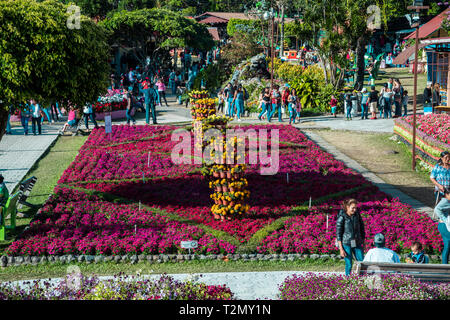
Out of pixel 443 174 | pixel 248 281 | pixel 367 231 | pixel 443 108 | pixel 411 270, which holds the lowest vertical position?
pixel 248 281

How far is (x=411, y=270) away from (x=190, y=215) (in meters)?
5.55

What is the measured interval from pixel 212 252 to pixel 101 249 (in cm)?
199

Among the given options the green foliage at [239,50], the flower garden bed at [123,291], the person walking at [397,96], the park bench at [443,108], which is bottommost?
the flower garden bed at [123,291]

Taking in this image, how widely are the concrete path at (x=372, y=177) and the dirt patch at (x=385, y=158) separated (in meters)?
0.21

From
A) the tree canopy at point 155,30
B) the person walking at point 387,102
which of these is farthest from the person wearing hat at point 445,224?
the tree canopy at point 155,30

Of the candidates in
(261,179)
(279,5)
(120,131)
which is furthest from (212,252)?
(279,5)

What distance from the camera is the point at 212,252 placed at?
32.1 ft

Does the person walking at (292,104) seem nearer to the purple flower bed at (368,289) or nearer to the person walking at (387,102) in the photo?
the person walking at (387,102)

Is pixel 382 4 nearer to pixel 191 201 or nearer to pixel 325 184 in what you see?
pixel 325 184

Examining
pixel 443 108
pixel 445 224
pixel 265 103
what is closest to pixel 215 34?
pixel 265 103

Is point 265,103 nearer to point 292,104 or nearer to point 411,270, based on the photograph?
point 292,104

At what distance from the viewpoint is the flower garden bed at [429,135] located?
52.1 ft

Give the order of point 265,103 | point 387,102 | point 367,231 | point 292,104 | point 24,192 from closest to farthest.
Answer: point 367,231 < point 24,192 < point 292,104 < point 265,103 < point 387,102

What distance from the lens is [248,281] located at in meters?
8.72
